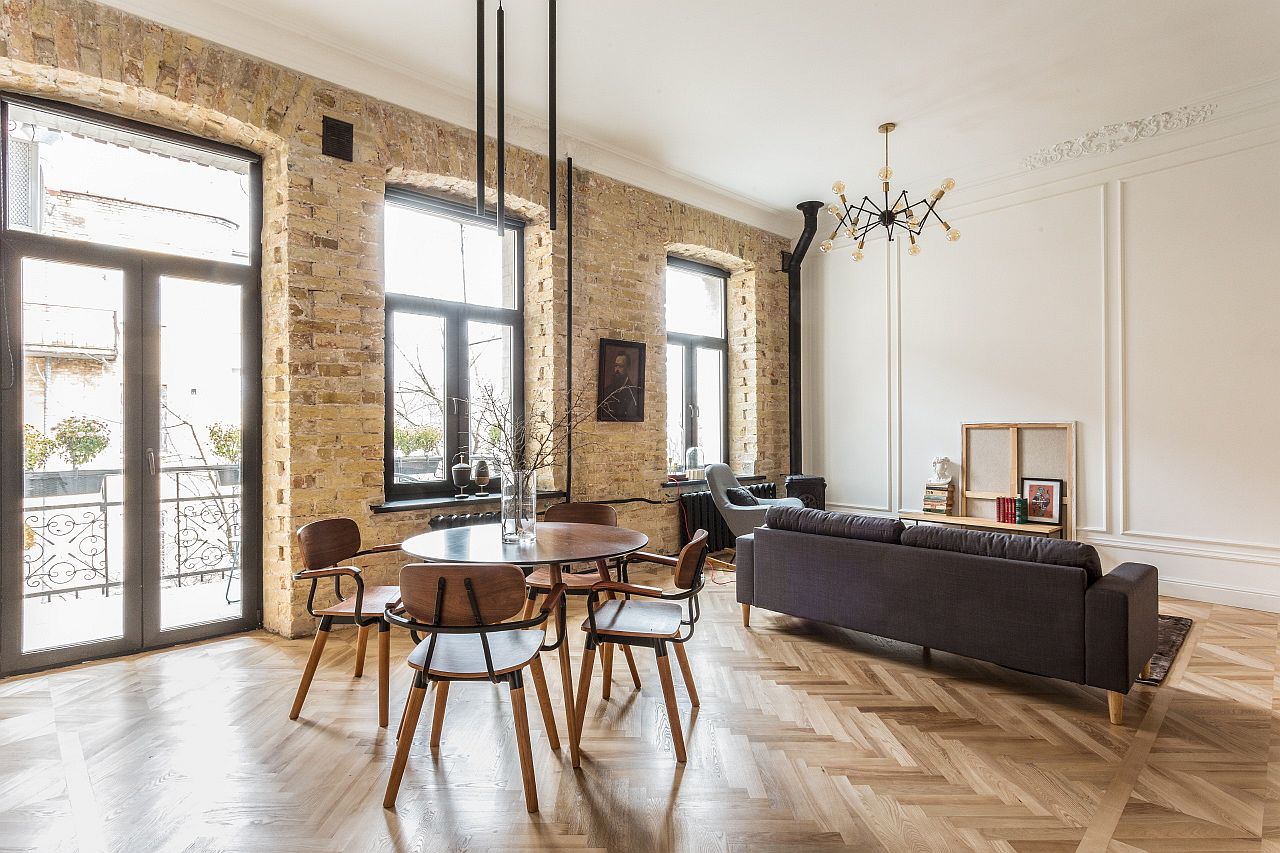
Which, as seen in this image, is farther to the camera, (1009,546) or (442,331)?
(442,331)

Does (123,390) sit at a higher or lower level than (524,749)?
higher

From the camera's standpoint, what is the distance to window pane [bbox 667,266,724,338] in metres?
6.91

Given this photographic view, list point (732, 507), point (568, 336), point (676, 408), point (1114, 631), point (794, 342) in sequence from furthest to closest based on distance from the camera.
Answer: point (794, 342) < point (676, 408) < point (732, 507) < point (568, 336) < point (1114, 631)

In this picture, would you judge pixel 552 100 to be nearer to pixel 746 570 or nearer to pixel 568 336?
pixel 568 336

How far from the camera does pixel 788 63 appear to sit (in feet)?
14.3

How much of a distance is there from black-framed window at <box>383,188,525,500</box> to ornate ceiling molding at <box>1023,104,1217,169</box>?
4.45 m

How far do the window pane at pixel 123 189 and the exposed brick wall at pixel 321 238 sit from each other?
0.15 metres

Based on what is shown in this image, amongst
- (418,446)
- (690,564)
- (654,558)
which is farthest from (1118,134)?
(418,446)

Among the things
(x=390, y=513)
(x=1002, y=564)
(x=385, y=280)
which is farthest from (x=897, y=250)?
(x=390, y=513)

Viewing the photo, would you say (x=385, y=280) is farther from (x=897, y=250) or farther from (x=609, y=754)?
(x=897, y=250)

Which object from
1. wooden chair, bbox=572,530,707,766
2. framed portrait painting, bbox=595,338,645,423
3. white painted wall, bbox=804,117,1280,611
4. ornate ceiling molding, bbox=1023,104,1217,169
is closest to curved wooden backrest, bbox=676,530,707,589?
wooden chair, bbox=572,530,707,766

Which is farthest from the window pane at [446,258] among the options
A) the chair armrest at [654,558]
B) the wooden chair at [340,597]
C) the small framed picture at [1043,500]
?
the small framed picture at [1043,500]

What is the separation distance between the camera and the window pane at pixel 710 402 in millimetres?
7152

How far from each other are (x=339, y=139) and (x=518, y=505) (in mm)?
2720
